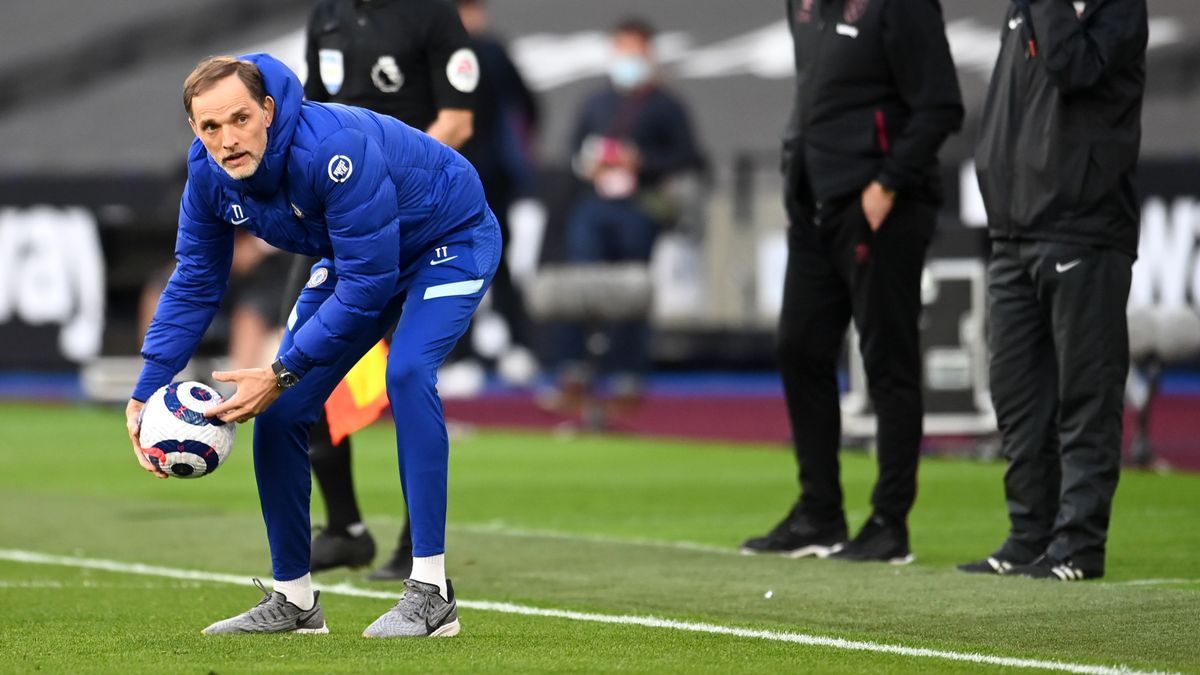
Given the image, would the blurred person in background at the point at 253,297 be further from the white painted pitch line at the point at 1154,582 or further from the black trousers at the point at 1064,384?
the white painted pitch line at the point at 1154,582

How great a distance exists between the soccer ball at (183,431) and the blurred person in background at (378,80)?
2.18 m

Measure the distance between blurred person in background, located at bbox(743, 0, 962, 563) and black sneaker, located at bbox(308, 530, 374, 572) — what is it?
162 cm

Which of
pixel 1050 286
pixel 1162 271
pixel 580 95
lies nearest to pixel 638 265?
pixel 1162 271

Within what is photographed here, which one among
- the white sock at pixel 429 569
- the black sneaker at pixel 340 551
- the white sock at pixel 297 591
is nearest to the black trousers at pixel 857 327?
the black sneaker at pixel 340 551

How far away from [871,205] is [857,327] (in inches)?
20.7

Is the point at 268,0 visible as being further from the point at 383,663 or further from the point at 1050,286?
the point at 383,663

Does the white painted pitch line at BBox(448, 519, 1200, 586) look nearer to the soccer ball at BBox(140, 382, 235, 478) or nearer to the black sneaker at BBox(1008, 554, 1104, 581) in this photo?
the black sneaker at BBox(1008, 554, 1104, 581)

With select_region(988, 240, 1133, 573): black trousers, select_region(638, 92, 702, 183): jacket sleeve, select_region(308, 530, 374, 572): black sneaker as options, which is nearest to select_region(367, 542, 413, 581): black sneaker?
select_region(308, 530, 374, 572): black sneaker

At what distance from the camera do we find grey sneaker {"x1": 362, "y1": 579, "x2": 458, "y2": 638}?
20.8 feet

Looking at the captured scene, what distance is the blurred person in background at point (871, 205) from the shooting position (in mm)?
8375

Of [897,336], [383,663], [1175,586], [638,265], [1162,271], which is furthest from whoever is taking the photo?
[1162,271]

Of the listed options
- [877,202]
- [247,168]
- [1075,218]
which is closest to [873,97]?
[877,202]

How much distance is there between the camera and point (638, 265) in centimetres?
1653

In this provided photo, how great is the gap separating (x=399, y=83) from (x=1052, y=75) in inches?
103
